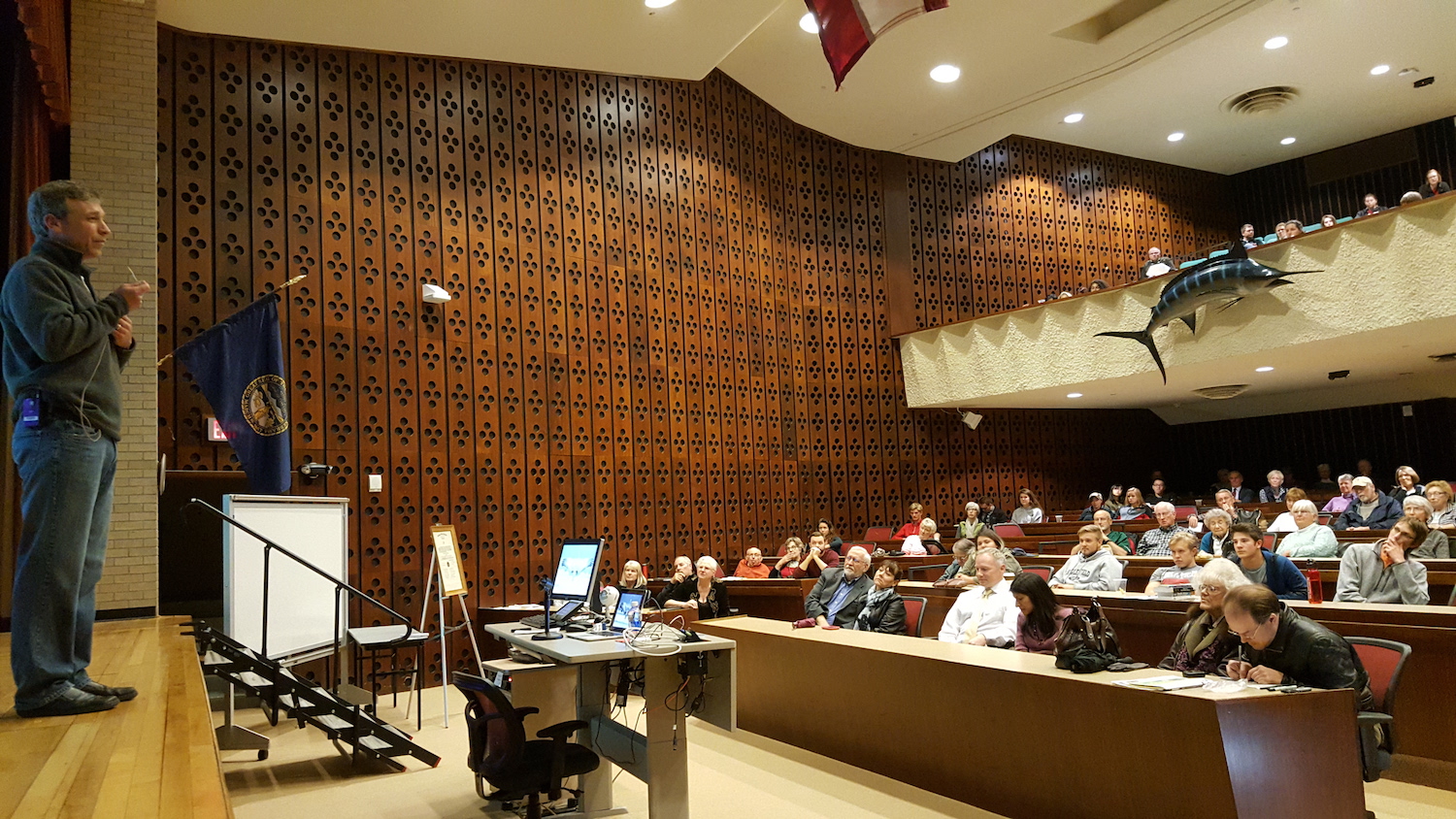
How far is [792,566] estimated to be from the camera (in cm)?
935

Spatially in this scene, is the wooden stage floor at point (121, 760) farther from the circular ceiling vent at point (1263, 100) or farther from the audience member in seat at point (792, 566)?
the circular ceiling vent at point (1263, 100)

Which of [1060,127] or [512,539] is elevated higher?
[1060,127]

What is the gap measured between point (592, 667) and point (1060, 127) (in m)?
11.7

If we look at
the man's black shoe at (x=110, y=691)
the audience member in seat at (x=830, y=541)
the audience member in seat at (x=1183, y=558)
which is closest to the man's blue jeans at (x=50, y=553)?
the man's black shoe at (x=110, y=691)

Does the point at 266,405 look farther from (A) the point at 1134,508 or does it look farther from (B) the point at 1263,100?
(B) the point at 1263,100

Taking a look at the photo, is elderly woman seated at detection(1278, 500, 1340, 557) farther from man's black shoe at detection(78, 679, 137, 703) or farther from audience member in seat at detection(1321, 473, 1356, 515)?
man's black shoe at detection(78, 679, 137, 703)

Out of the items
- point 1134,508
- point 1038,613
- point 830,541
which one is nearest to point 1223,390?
point 1134,508

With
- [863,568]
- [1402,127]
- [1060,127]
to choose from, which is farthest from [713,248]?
[1402,127]

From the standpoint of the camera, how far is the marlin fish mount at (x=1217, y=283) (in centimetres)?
921

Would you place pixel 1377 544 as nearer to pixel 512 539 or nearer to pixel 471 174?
pixel 512 539

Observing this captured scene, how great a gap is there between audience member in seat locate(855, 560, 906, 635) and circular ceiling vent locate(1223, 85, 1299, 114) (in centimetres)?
1036

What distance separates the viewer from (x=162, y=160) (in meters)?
7.43

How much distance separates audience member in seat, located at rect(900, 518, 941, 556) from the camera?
9.81 m

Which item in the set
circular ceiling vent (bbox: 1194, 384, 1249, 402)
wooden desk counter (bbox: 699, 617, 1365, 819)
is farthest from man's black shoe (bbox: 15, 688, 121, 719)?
circular ceiling vent (bbox: 1194, 384, 1249, 402)
